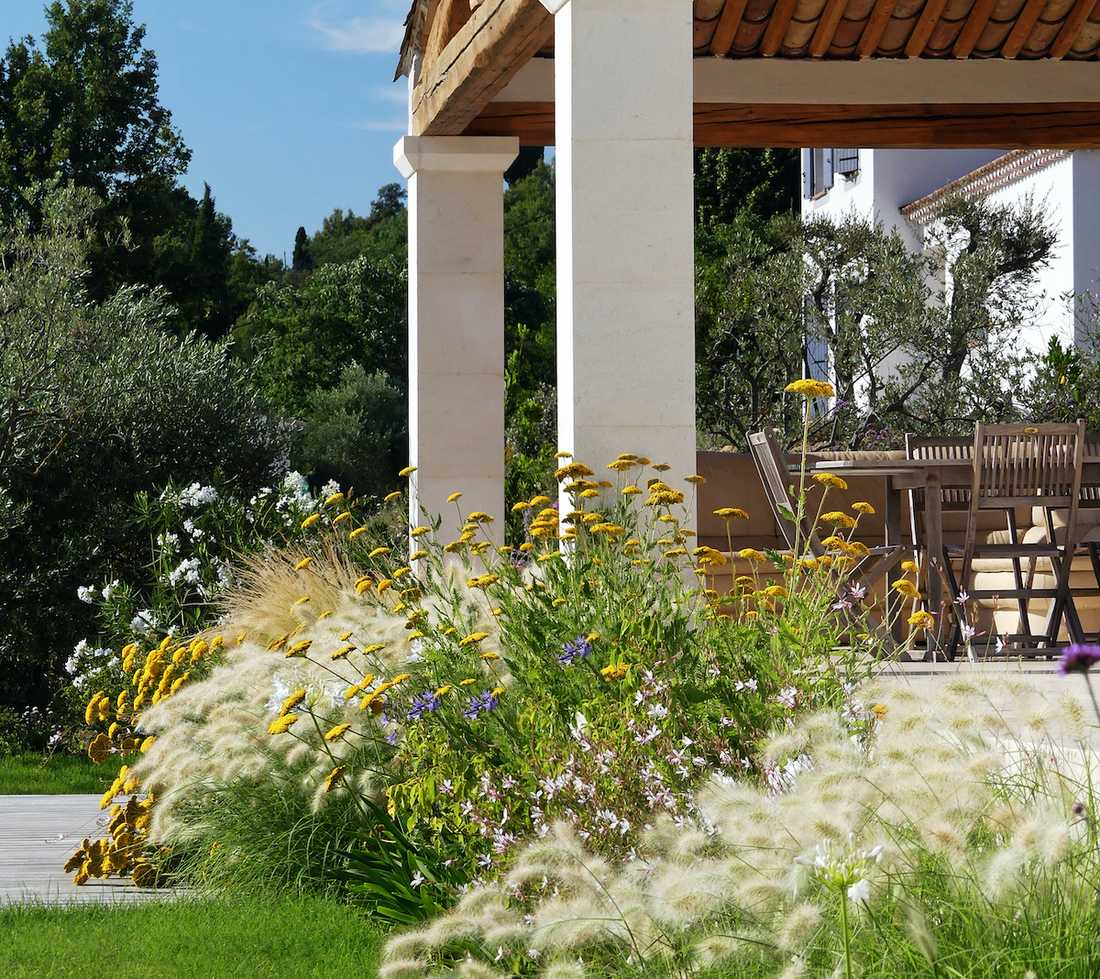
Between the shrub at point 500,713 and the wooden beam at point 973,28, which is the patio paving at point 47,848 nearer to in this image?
the shrub at point 500,713

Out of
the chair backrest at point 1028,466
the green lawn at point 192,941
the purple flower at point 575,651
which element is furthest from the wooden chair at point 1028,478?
the green lawn at point 192,941

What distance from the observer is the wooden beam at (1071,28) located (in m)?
6.61

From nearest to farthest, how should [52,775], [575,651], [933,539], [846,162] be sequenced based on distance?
1. [575,651]
2. [52,775]
3. [933,539]
4. [846,162]

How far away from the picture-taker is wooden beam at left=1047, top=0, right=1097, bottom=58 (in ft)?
21.7

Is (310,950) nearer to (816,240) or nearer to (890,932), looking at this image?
(890,932)

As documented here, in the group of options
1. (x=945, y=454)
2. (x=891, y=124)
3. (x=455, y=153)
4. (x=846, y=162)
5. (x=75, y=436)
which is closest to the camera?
(x=455, y=153)

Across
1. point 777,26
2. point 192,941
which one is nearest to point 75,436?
point 777,26

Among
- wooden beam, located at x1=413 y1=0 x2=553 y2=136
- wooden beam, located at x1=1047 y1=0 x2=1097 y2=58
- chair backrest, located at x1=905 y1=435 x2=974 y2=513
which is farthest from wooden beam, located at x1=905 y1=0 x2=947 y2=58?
chair backrest, located at x1=905 y1=435 x2=974 y2=513

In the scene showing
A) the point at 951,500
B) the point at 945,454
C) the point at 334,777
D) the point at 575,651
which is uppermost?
the point at 945,454

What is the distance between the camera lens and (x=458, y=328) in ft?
25.9

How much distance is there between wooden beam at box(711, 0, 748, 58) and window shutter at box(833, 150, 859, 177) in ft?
57.9

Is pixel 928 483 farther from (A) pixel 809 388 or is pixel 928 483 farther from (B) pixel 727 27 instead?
(A) pixel 809 388

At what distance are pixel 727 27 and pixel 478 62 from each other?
1111mm

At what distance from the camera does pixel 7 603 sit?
7.98 meters
